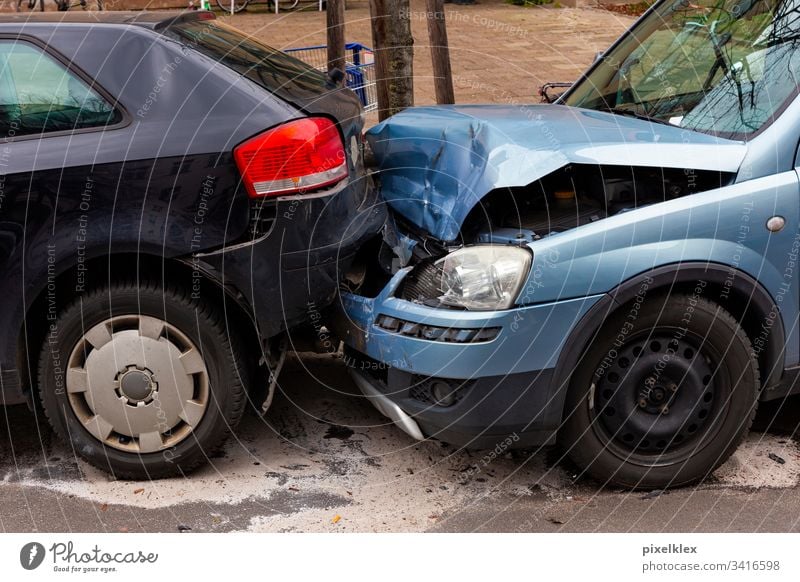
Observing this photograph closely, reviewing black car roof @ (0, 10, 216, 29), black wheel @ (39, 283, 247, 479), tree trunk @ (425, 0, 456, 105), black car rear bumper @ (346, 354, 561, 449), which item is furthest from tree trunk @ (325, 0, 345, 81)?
black car rear bumper @ (346, 354, 561, 449)

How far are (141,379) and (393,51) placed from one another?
3607 mm

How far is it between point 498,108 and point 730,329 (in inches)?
69.6

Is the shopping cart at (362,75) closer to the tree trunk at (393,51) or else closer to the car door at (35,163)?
the tree trunk at (393,51)

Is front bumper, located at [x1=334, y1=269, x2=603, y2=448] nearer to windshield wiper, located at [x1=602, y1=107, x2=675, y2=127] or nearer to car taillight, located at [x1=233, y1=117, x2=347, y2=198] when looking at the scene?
car taillight, located at [x1=233, y1=117, x2=347, y2=198]

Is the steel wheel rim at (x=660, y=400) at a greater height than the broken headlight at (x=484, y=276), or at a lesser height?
lesser

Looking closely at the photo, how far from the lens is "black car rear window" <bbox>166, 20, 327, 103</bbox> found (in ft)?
13.3

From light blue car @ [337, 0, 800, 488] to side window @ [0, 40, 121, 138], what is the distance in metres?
1.27

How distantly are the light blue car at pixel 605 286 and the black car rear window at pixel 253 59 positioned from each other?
0.70m

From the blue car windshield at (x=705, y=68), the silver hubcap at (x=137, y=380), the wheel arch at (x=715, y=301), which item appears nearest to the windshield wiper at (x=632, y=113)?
the blue car windshield at (x=705, y=68)

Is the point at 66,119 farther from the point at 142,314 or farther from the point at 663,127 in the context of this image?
the point at 663,127

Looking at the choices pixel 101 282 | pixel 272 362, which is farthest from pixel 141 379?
pixel 272 362

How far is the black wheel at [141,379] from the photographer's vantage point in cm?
387

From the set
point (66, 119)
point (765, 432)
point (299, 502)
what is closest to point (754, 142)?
point (765, 432)

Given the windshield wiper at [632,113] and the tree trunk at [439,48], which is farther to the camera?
the tree trunk at [439,48]
